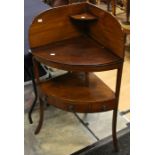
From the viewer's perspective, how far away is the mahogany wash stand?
152 centimetres

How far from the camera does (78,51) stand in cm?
162

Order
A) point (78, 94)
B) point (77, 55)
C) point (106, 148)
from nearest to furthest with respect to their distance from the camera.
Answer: point (77, 55) → point (78, 94) → point (106, 148)

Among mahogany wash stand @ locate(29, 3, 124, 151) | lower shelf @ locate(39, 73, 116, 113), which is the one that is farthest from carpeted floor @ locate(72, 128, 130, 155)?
lower shelf @ locate(39, 73, 116, 113)

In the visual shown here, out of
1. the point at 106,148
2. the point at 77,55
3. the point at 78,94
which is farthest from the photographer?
the point at 106,148

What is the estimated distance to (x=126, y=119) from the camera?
6.80 ft

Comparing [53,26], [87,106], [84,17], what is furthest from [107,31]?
[87,106]

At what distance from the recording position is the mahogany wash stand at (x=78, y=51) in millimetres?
1516

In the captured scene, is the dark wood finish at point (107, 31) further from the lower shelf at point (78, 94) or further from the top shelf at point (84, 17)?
the lower shelf at point (78, 94)

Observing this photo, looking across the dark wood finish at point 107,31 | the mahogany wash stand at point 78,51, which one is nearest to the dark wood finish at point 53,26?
the mahogany wash stand at point 78,51

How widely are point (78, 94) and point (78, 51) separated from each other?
0.84ft

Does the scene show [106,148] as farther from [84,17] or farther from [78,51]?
[84,17]

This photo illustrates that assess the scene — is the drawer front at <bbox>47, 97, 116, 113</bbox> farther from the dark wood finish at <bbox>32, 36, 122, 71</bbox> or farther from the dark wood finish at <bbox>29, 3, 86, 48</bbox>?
the dark wood finish at <bbox>29, 3, 86, 48</bbox>
